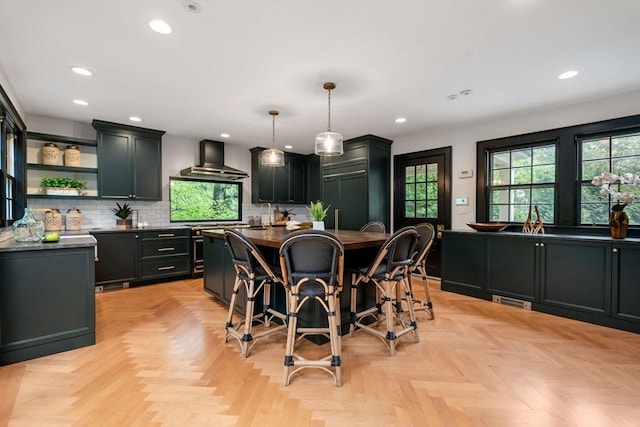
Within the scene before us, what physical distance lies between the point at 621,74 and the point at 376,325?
11.4 feet

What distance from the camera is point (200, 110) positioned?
4043mm

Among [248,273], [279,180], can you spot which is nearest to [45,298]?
[248,273]

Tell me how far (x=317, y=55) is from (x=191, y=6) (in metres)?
1.04

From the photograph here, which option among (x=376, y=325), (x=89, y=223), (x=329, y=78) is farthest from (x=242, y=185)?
(x=376, y=325)

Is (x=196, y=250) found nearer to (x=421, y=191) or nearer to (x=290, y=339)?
(x=290, y=339)

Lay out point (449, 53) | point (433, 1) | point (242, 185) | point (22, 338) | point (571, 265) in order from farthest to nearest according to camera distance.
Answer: point (242, 185), point (571, 265), point (449, 53), point (22, 338), point (433, 1)

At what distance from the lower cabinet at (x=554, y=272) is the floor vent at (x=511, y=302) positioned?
4 centimetres

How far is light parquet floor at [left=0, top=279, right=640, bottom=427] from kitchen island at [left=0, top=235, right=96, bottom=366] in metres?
0.13

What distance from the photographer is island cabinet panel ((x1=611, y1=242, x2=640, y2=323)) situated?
9.39 feet

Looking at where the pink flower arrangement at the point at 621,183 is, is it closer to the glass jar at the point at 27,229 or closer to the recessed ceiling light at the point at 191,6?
the recessed ceiling light at the point at 191,6

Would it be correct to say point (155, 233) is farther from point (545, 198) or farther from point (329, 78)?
point (545, 198)

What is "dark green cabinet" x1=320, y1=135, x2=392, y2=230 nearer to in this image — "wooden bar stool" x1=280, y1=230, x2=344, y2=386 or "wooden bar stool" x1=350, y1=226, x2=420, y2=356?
"wooden bar stool" x1=350, y1=226, x2=420, y2=356

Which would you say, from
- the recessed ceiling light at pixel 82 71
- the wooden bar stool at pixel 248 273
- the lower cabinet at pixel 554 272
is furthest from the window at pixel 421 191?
the recessed ceiling light at pixel 82 71

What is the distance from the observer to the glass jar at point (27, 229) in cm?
246
